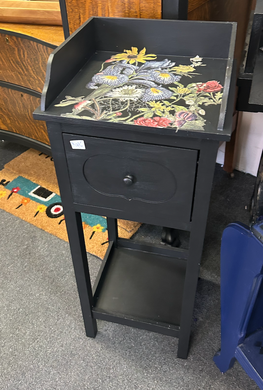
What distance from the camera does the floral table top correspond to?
67 cm

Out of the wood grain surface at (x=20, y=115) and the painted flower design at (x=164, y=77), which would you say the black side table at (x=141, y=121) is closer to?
the painted flower design at (x=164, y=77)

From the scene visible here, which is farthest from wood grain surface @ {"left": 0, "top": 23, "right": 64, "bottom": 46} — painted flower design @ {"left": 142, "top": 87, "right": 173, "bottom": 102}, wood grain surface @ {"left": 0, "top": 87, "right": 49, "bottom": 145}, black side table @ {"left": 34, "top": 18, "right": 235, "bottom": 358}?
painted flower design @ {"left": 142, "top": 87, "right": 173, "bottom": 102}

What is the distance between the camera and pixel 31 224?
5.27 feet

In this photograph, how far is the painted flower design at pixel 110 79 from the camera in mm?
802

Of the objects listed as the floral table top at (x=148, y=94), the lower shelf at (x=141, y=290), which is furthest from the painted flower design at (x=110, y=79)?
the lower shelf at (x=141, y=290)

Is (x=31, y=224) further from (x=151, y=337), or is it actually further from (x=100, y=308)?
(x=151, y=337)

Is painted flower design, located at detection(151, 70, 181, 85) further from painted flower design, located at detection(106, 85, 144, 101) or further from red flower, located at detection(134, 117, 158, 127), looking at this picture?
red flower, located at detection(134, 117, 158, 127)

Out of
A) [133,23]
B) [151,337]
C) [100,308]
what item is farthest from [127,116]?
[151,337]

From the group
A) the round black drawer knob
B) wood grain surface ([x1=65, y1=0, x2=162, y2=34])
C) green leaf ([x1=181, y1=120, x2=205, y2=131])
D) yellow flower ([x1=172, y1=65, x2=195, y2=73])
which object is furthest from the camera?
wood grain surface ([x1=65, y1=0, x2=162, y2=34])

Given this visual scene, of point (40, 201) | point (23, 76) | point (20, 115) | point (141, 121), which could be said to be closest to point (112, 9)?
point (141, 121)

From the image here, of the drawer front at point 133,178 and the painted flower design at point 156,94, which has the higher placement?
the painted flower design at point 156,94

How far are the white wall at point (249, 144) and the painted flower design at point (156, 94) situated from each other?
1011mm

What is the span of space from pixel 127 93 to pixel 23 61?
2.87 feet

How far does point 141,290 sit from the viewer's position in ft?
4.02
